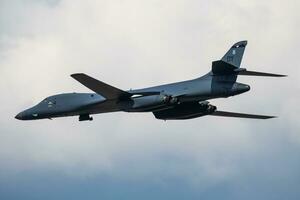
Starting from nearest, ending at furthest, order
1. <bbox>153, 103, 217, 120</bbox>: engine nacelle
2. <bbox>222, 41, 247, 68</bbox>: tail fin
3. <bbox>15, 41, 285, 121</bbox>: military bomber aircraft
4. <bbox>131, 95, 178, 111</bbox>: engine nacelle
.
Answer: <bbox>15, 41, 285, 121</bbox>: military bomber aircraft → <bbox>131, 95, 178, 111</bbox>: engine nacelle → <bbox>222, 41, 247, 68</bbox>: tail fin → <bbox>153, 103, 217, 120</bbox>: engine nacelle

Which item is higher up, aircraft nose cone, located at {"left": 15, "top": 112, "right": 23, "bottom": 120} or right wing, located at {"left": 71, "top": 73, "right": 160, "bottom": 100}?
right wing, located at {"left": 71, "top": 73, "right": 160, "bottom": 100}

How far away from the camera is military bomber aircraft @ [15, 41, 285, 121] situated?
70125 millimetres

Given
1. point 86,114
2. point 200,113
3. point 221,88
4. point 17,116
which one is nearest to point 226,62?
point 221,88

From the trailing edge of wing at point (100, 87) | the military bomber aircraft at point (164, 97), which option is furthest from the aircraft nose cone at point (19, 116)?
the trailing edge of wing at point (100, 87)

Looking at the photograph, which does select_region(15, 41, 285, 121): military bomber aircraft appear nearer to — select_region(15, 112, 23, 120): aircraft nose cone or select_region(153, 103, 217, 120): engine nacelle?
select_region(153, 103, 217, 120): engine nacelle

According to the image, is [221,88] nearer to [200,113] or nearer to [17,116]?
[200,113]

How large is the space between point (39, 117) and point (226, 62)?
16681 millimetres

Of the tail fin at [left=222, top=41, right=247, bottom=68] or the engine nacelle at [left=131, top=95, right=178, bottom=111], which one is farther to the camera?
the tail fin at [left=222, top=41, right=247, bottom=68]

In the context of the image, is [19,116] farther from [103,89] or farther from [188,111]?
[188,111]

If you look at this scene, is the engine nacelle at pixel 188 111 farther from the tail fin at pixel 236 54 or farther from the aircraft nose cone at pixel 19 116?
the aircraft nose cone at pixel 19 116

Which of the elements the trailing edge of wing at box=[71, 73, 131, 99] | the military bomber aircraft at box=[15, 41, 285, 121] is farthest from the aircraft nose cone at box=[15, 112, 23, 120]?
the trailing edge of wing at box=[71, 73, 131, 99]

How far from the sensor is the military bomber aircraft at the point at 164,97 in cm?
7012

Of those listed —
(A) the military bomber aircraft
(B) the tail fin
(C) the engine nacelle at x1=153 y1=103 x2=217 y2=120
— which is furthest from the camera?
(C) the engine nacelle at x1=153 y1=103 x2=217 y2=120

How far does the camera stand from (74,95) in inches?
3017
